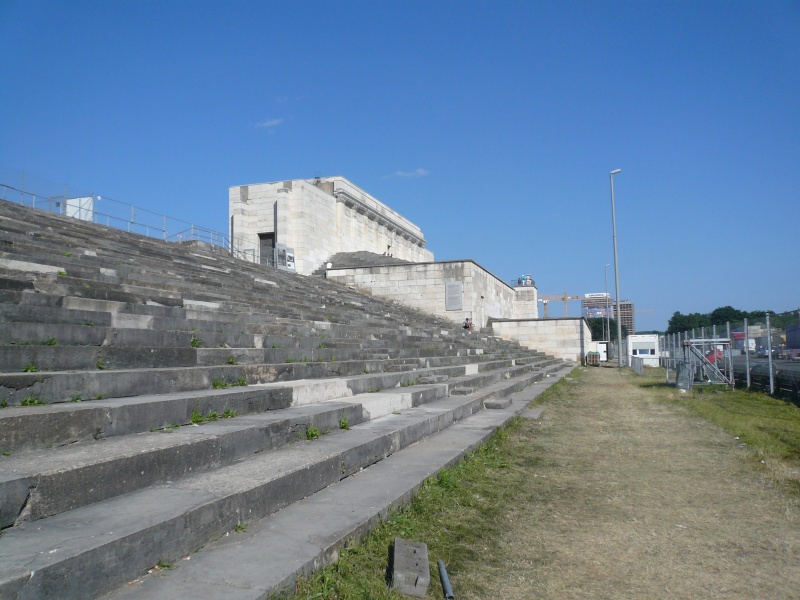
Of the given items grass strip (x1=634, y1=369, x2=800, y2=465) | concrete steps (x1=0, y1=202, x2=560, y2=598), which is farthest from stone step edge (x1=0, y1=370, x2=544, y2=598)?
grass strip (x1=634, y1=369, x2=800, y2=465)

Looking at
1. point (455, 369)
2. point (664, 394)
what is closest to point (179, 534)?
point (455, 369)

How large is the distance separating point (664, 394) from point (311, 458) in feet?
43.4

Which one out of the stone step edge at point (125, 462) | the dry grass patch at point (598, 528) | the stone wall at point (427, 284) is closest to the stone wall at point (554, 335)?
the stone wall at point (427, 284)

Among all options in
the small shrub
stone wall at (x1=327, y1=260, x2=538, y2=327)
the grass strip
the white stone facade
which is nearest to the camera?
the small shrub

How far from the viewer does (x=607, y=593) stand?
328cm

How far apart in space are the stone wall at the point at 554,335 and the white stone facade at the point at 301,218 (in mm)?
10792

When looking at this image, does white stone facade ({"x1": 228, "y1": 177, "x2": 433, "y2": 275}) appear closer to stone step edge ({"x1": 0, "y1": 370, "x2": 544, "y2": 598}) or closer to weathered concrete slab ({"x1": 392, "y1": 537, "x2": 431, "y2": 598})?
stone step edge ({"x1": 0, "y1": 370, "x2": 544, "y2": 598})

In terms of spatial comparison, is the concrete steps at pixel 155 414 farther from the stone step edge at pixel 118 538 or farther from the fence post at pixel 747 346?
the fence post at pixel 747 346

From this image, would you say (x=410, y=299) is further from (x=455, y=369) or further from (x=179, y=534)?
(x=179, y=534)

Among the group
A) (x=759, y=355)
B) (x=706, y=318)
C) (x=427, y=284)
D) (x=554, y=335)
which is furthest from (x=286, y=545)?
(x=706, y=318)

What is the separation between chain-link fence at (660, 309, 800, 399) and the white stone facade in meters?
17.4

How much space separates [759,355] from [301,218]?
1987cm

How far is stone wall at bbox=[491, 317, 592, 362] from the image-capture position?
Result: 3281cm

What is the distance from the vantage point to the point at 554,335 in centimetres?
3325
